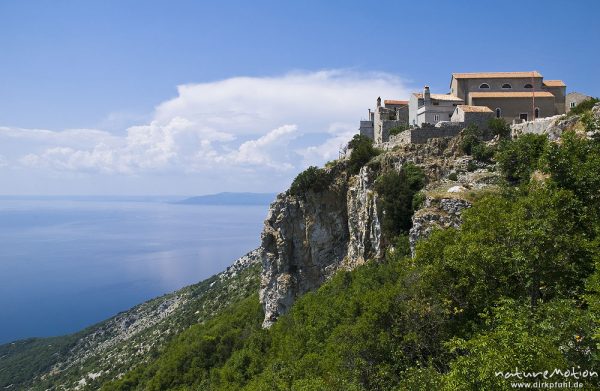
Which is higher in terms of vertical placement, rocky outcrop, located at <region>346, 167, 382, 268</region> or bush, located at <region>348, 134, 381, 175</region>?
bush, located at <region>348, 134, 381, 175</region>

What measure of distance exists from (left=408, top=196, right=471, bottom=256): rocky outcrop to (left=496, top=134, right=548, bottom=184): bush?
413cm

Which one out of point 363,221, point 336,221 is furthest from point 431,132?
point 336,221

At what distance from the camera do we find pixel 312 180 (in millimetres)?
40406

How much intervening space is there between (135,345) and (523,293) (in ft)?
212

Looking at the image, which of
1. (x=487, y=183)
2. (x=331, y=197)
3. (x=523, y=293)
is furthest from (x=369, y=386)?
(x=331, y=197)

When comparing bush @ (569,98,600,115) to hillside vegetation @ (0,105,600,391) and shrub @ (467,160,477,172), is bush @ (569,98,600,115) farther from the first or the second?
shrub @ (467,160,477,172)

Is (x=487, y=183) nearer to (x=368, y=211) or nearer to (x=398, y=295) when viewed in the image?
(x=368, y=211)

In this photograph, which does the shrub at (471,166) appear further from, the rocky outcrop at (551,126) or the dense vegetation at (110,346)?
the dense vegetation at (110,346)

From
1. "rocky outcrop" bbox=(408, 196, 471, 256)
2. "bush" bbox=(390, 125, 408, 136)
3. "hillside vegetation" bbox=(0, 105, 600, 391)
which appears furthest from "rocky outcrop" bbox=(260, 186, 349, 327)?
"rocky outcrop" bbox=(408, 196, 471, 256)

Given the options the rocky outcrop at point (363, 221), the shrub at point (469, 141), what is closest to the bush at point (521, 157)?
the shrub at point (469, 141)

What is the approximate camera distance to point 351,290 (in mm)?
28109

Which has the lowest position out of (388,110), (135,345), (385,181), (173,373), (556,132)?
(135,345)

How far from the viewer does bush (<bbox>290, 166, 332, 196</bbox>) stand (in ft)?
132

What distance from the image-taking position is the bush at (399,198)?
29.3 metres
